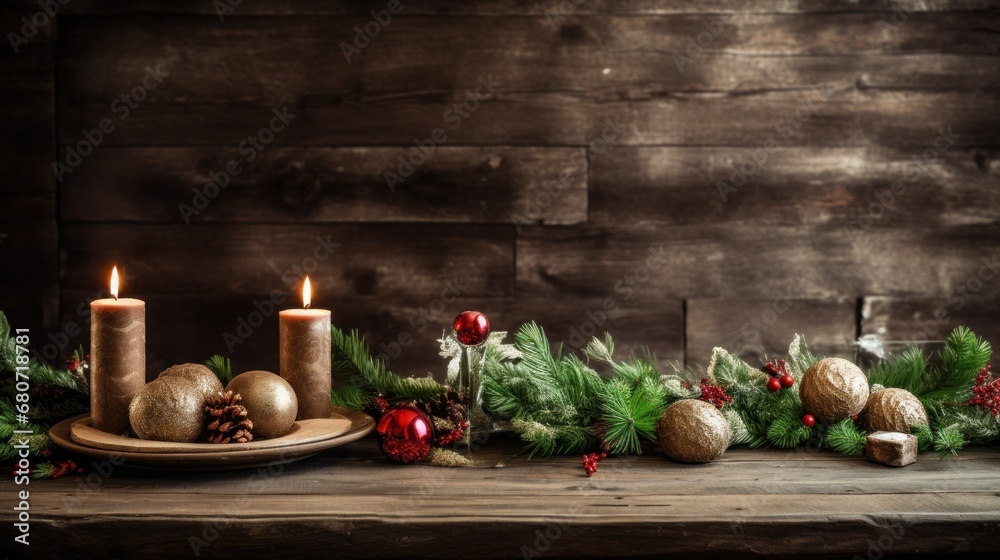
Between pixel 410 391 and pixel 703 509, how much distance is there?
0.44 m

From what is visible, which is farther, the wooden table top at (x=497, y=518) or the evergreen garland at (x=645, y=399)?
the evergreen garland at (x=645, y=399)

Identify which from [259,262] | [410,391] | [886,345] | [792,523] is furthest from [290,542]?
[886,345]

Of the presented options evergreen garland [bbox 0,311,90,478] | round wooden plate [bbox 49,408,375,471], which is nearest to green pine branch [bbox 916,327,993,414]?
round wooden plate [bbox 49,408,375,471]

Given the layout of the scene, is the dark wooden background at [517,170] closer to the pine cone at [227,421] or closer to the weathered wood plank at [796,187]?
the weathered wood plank at [796,187]

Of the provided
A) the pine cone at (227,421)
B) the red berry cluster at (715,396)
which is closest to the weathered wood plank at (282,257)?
the red berry cluster at (715,396)

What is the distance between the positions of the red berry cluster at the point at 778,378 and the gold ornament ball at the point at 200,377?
670 mm

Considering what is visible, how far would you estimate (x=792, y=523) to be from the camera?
0.72 metres

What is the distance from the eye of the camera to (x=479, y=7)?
173 centimetres

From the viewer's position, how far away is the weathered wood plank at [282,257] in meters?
1.76

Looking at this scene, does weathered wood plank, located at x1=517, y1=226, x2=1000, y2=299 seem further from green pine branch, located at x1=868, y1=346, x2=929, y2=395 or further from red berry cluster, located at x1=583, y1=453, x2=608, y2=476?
red berry cluster, located at x1=583, y1=453, x2=608, y2=476

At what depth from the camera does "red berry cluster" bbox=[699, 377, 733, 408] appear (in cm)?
96

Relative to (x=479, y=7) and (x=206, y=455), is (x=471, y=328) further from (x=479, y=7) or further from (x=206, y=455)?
(x=479, y=7)

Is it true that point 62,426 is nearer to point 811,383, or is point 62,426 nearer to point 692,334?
point 811,383

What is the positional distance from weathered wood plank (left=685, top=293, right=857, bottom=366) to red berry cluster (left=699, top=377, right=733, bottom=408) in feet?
2.74
